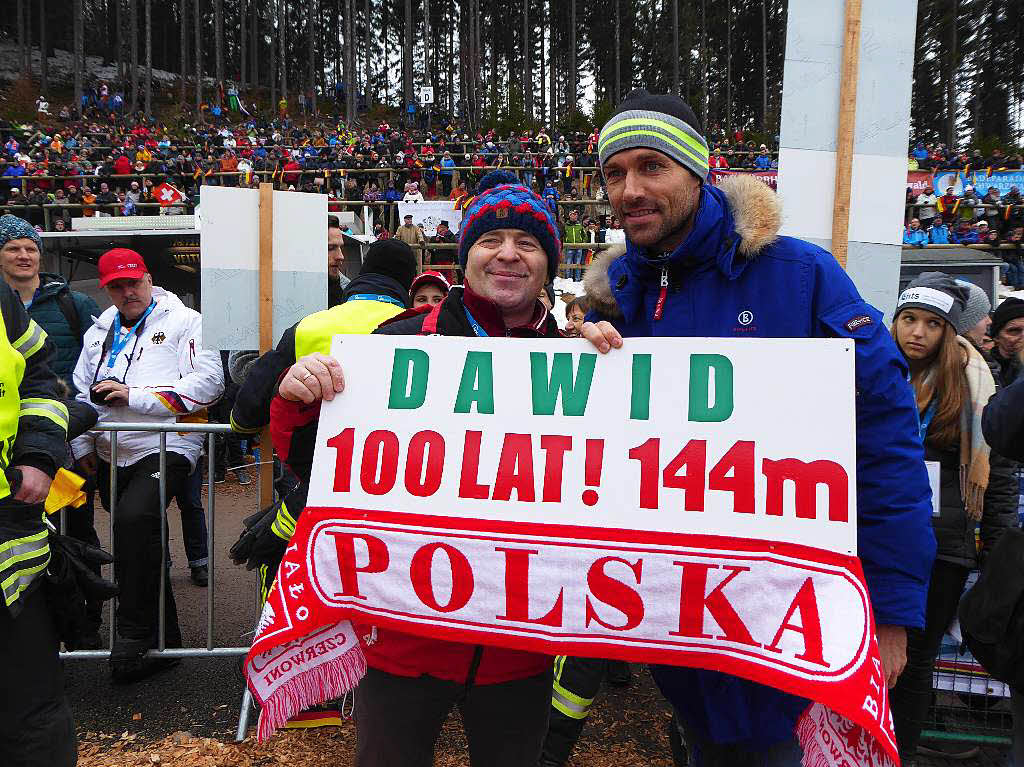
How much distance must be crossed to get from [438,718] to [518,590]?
0.48 meters

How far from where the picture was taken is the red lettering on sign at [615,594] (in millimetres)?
1759

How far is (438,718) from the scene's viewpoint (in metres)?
1.99

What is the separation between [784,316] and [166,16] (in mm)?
75396

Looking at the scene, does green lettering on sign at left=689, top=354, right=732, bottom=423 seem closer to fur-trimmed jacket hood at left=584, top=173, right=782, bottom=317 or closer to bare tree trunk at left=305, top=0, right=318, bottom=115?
fur-trimmed jacket hood at left=584, top=173, right=782, bottom=317

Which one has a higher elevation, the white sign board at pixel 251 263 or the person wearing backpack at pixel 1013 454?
the white sign board at pixel 251 263

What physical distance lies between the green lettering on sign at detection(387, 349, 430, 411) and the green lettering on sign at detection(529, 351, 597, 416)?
0.95ft

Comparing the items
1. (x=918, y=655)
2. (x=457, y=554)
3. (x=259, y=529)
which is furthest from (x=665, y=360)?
(x=918, y=655)

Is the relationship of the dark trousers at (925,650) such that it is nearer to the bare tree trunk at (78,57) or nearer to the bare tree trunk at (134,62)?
the bare tree trunk at (78,57)

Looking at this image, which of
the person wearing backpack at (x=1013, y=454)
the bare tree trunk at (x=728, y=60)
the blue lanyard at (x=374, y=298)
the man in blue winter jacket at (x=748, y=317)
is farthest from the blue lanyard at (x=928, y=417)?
the bare tree trunk at (x=728, y=60)

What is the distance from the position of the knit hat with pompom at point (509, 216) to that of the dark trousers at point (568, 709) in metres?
1.79

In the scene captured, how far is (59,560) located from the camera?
96.6 inches

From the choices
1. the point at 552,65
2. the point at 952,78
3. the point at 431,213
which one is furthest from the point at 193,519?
the point at 552,65

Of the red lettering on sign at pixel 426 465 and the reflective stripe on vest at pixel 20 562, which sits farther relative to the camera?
the reflective stripe on vest at pixel 20 562

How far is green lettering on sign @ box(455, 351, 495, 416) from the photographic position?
1.93 meters
